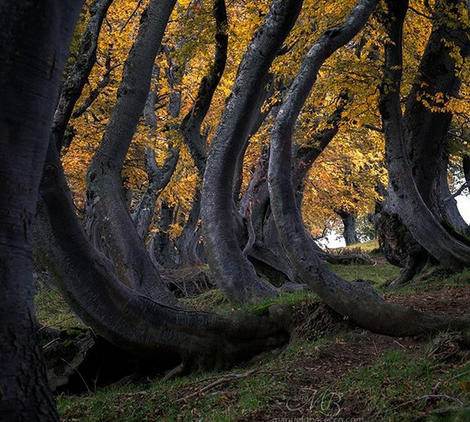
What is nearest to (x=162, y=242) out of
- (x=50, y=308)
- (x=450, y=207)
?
(x=50, y=308)

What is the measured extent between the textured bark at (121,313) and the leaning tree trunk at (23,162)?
2.73 metres

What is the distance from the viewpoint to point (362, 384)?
185 inches

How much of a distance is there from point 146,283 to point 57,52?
5.61m

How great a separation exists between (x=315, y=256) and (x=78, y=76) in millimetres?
4689

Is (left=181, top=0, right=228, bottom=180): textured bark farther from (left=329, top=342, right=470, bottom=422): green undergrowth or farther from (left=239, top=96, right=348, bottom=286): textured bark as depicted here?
(left=329, top=342, right=470, bottom=422): green undergrowth

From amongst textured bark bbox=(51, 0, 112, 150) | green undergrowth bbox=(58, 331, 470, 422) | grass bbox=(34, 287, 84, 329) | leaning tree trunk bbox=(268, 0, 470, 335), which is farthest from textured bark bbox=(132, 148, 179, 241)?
green undergrowth bbox=(58, 331, 470, 422)

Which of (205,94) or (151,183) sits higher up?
(205,94)

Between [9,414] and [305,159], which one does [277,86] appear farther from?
[9,414]

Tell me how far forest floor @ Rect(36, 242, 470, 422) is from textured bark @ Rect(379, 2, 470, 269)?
127 inches

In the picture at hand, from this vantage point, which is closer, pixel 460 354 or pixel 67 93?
pixel 460 354

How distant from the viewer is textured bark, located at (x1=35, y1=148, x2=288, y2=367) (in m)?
5.82

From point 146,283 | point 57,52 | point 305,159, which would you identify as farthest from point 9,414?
point 305,159

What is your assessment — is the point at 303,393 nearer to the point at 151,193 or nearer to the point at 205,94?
the point at 205,94

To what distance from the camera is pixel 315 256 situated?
6195mm
